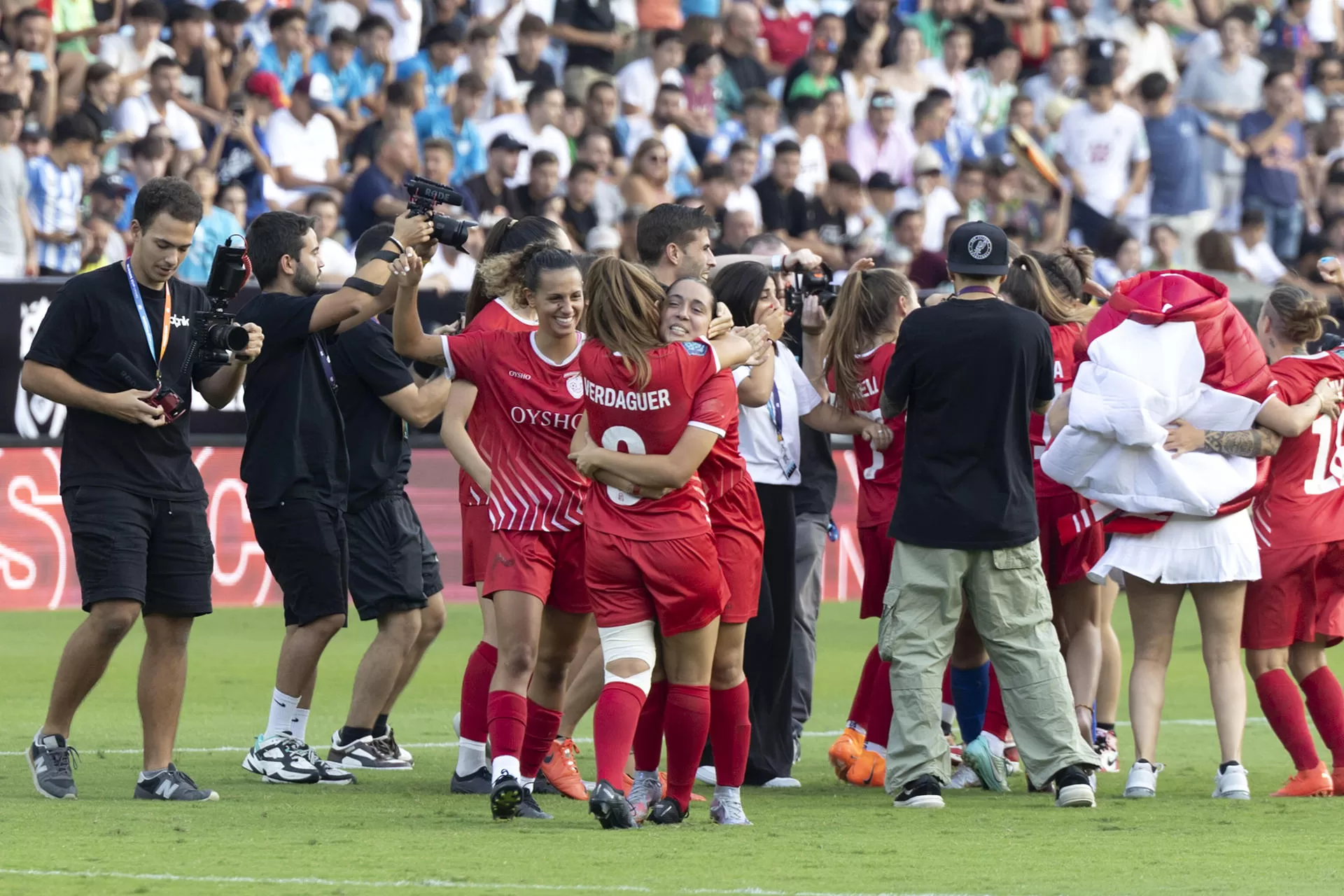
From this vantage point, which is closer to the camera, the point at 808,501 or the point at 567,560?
the point at 567,560

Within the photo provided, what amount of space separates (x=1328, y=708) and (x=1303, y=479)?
3.04 feet

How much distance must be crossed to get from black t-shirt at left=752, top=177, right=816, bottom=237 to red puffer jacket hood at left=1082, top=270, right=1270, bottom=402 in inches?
395

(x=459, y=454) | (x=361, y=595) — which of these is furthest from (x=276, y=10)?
(x=459, y=454)

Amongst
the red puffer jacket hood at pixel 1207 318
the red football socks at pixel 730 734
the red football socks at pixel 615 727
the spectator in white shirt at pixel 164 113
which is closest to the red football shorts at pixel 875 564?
the red puffer jacket hood at pixel 1207 318

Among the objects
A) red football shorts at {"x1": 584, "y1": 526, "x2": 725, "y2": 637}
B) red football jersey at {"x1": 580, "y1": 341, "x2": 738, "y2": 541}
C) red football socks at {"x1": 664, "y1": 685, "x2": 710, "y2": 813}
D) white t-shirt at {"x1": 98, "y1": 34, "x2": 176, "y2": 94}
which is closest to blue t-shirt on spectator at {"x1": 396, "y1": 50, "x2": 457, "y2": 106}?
white t-shirt at {"x1": 98, "y1": 34, "x2": 176, "y2": 94}

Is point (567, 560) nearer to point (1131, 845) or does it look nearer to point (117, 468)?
point (117, 468)

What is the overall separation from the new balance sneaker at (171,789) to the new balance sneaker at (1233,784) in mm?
3866

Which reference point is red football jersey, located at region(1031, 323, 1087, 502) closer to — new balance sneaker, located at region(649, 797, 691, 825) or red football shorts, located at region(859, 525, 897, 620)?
red football shorts, located at region(859, 525, 897, 620)

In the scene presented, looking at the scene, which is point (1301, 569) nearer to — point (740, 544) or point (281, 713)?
point (740, 544)

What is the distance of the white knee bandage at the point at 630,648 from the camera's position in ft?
22.6

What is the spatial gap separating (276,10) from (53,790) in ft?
36.7

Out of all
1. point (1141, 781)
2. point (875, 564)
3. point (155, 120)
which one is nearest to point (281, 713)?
point (875, 564)

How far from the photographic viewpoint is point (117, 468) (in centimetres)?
753

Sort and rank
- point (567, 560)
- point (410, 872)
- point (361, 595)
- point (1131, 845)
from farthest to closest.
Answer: point (361, 595) → point (567, 560) → point (1131, 845) → point (410, 872)
